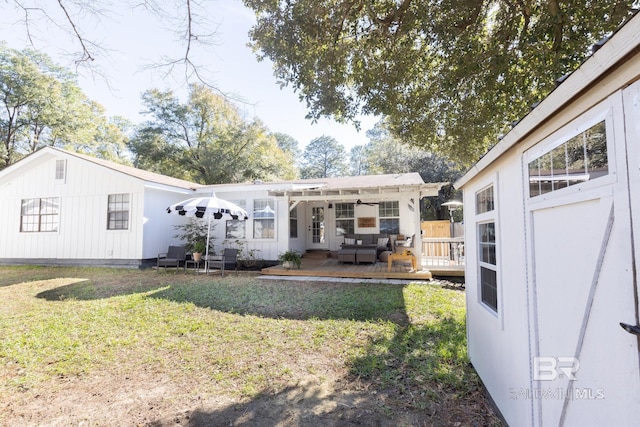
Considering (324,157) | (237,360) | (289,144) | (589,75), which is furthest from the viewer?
(324,157)

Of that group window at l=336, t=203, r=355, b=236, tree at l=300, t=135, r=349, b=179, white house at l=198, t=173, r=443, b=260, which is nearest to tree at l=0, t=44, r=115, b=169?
white house at l=198, t=173, r=443, b=260

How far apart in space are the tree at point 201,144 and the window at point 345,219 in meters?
12.5

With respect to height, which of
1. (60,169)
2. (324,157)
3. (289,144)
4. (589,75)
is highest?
(289,144)

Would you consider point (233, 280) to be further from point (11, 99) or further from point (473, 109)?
point (11, 99)

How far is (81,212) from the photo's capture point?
11062 mm

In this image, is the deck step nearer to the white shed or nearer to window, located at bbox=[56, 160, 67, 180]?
the white shed

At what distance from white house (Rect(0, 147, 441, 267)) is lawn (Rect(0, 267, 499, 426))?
14.0ft

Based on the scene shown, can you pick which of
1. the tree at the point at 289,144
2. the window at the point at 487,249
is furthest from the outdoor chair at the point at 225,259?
the tree at the point at 289,144

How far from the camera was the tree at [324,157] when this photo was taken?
42375mm

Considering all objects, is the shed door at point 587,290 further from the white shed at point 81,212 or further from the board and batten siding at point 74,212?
the board and batten siding at point 74,212

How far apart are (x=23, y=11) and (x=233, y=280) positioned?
672 centimetres

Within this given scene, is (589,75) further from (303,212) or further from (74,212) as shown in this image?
(74,212)

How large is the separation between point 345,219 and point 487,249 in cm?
968

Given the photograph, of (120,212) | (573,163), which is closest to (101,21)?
(573,163)
